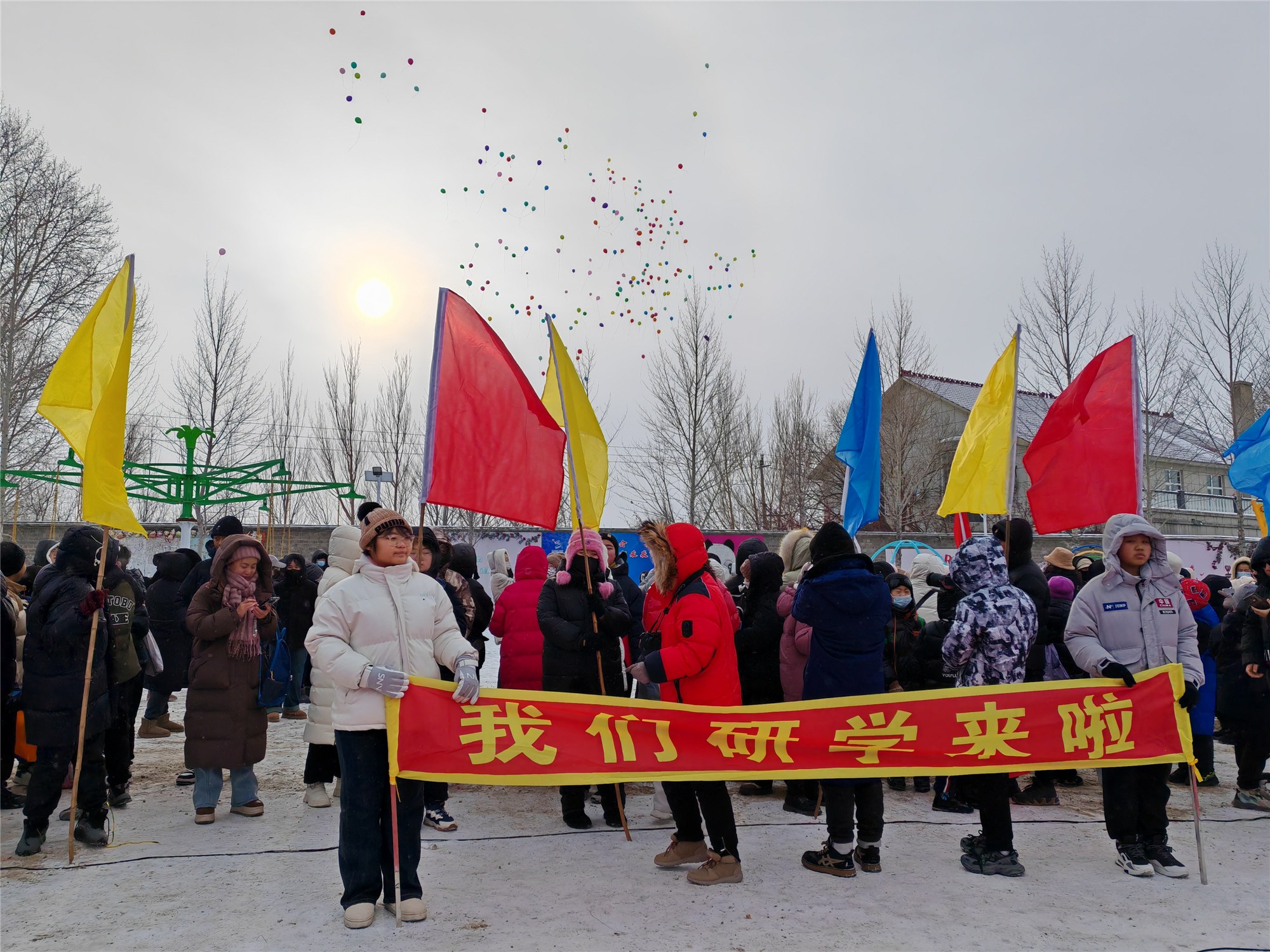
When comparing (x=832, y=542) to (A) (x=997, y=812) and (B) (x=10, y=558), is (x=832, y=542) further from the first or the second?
(B) (x=10, y=558)

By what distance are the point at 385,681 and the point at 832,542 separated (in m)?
2.64

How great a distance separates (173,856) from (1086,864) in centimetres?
545

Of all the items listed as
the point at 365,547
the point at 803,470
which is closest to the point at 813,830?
the point at 365,547

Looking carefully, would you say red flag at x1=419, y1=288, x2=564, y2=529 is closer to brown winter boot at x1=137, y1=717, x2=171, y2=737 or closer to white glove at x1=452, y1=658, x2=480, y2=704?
white glove at x1=452, y1=658, x2=480, y2=704

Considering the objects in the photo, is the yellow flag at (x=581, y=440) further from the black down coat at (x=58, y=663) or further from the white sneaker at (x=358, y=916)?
the black down coat at (x=58, y=663)

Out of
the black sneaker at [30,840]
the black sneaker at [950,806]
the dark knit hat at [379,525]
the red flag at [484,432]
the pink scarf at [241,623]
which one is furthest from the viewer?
the black sneaker at [950,806]

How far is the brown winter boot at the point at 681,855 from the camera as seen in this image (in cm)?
497

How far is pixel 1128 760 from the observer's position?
4883 mm

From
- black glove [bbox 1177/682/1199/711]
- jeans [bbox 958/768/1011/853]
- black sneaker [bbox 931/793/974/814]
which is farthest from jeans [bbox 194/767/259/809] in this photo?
black glove [bbox 1177/682/1199/711]

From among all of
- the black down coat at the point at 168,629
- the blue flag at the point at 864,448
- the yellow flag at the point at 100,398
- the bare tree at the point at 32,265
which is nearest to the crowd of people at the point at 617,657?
the yellow flag at the point at 100,398

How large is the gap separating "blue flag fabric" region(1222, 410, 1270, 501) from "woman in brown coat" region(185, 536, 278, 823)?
30.0ft

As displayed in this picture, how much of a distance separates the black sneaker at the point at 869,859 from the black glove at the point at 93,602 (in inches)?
185

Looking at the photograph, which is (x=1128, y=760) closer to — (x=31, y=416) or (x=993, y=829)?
(x=993, y=829)

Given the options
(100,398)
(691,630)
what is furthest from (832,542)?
(100,398)
